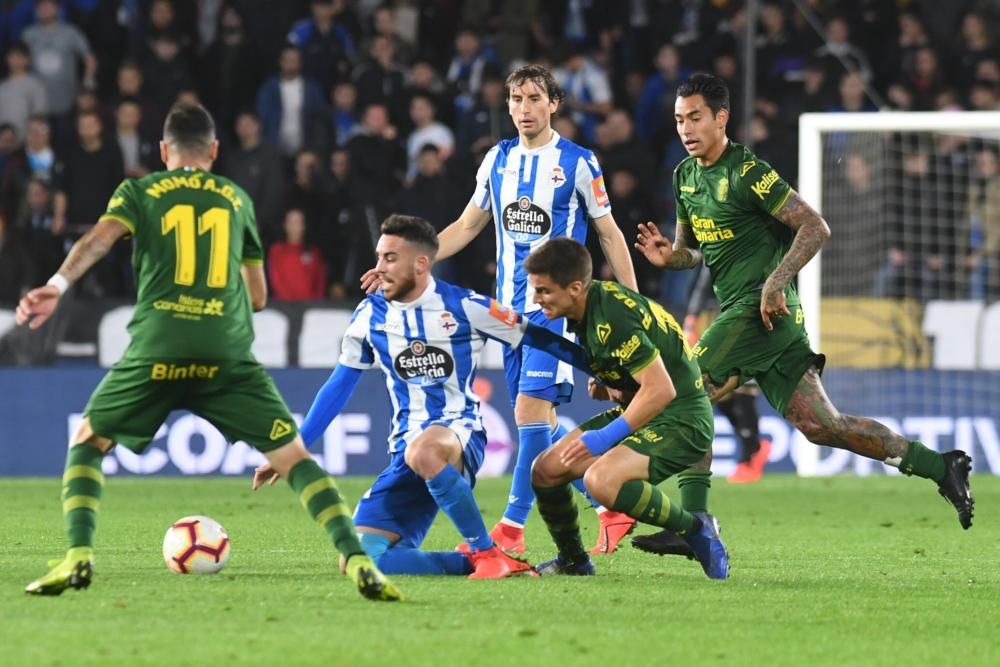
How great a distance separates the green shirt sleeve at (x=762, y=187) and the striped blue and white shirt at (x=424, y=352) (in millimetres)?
1535

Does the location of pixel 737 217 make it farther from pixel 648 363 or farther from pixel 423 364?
pixel 423 364

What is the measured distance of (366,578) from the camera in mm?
6219

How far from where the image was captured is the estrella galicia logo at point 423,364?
24.5ft

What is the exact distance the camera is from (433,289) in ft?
24.4

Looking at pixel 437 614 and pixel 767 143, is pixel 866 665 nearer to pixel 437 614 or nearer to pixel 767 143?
pixel 437 614

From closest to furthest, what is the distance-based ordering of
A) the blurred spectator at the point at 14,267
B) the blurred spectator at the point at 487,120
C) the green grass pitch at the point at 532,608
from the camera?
1. the green grass pitch at the point at 532,608
2. the blurred spectator at the point at 14,267
3. the blurred spectator at the point at 487,120

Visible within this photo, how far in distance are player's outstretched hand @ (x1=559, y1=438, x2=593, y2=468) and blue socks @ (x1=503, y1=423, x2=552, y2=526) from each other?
798 millimetres

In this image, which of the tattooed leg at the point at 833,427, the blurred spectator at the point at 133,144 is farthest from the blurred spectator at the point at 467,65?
the tattooed leg at the point at 833,427

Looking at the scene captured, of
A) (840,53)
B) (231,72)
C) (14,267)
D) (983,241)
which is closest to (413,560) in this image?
(14,267)

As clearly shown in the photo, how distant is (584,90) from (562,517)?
10491 mm

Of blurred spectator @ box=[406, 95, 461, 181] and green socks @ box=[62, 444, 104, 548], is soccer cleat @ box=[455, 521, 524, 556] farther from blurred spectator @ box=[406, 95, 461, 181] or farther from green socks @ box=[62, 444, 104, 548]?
blurred spectator @ box=[406, 95, 461, 181]

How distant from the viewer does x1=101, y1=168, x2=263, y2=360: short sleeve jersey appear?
20.7 ft

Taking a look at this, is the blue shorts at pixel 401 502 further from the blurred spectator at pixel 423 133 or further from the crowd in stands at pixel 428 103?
the blurred spectator at pixel 423 133

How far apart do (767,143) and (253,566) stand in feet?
32.0
